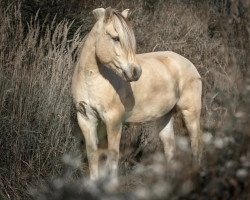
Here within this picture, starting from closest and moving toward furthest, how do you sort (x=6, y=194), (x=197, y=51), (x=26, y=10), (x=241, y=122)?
(x=241, y=122) < (x=6, y=194) < (x=26, y=10) < (x=197, y=51)

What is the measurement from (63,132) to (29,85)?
0.58 m

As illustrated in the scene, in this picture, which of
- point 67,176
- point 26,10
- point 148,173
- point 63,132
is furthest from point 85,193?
point 26,10

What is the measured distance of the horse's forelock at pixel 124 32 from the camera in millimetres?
5480

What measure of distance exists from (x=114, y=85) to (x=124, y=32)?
1.74 feet

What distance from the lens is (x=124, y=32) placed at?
5.50 meters

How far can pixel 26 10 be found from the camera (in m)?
9.02

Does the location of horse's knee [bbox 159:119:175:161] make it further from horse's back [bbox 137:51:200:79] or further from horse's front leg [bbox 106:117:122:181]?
horse's front leg [bbox 106:117:122:181]

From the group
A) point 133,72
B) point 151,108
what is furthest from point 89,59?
point 151,108

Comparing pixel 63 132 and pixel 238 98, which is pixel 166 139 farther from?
pixel 238 98

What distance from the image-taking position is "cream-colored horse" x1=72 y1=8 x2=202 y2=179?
217 inches

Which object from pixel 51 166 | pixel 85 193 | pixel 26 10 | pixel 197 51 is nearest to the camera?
pixel 85 193

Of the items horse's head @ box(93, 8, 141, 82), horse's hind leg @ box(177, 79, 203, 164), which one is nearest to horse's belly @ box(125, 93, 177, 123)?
horse's hind leg @ box(177, 79, 203, 164)

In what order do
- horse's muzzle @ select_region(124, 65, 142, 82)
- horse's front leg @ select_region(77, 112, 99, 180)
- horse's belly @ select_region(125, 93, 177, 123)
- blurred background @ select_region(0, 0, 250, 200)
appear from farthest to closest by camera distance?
horse's belly @ select_region(125, 93, 177, 123)
horse's front leg @ select_region(77, 112, 99, 180)
horse's muzzle @ select_region(124, 65, 142, 82)
blurred background @ select_region(0, 0, 250, 200)

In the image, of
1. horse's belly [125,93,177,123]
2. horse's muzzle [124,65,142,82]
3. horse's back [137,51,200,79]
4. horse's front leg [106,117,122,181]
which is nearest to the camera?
horse's muzzle [124,65,142,82]
